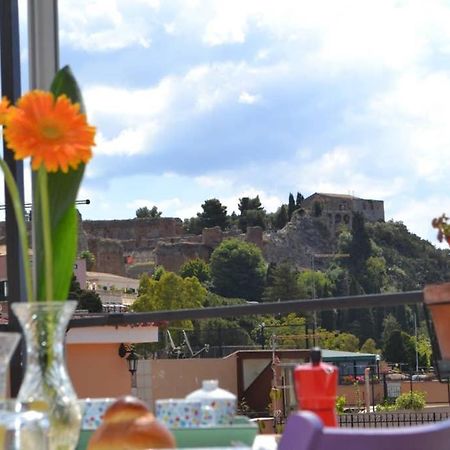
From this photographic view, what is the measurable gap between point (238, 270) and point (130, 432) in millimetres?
50560

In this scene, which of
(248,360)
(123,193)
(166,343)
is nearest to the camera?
(248,360)

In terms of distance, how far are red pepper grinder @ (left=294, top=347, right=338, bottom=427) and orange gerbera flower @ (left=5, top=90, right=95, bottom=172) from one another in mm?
235

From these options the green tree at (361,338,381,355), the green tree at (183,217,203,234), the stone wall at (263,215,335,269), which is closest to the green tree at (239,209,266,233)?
the stone wall at (263,215,335,269)

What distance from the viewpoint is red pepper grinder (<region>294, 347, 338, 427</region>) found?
2.79 feet

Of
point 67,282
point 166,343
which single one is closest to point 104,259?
point 166,343

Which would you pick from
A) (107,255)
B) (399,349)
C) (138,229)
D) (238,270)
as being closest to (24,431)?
(399,349)

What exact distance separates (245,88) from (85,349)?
58749mm

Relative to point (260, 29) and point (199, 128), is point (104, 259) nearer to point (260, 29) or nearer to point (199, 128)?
point (199, 128)

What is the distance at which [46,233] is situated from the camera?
0.88 m

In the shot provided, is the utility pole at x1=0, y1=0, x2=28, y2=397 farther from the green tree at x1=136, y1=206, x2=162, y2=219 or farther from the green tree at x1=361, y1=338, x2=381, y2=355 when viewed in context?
the green tree at x1=136, y1=206, x2=162, y2=219

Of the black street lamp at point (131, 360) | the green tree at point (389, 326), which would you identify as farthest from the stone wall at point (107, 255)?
the black street lamp at point (131, 360)

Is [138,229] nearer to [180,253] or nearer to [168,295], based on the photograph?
[180,253]

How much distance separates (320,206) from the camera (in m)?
62.2

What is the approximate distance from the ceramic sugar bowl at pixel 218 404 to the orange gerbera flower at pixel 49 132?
20 cm
